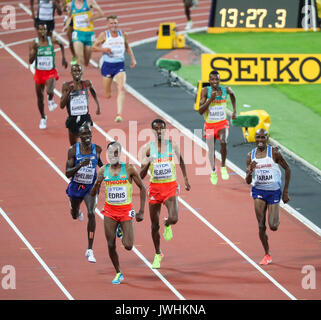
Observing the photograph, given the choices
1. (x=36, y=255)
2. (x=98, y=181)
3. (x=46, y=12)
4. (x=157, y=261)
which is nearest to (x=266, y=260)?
(x=157, y=261)

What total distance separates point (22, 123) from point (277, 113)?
587 cm

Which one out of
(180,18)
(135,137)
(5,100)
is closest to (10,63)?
(5,100)

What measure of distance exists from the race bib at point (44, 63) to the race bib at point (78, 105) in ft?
9.27

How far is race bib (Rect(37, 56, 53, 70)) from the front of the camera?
20.7 m

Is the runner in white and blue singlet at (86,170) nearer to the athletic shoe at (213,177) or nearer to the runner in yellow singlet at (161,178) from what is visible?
the runner in yellow singlet at (161,178)

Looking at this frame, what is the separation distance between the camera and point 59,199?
17.7 metres

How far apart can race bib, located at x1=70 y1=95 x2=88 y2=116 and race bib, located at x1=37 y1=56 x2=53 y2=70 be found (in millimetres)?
2825

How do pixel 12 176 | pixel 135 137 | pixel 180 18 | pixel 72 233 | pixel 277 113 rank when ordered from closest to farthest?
pixel 72 233
pixel 12 176
pixel 135 137
pixel 277 113
pixel 180 18

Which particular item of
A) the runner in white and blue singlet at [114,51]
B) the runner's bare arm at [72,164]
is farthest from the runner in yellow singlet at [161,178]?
the runner in white and blue singlet at [114,51]

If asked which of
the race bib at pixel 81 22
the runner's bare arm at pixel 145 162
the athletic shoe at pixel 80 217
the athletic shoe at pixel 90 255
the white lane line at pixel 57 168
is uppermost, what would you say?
the runner's bare arm at pixel 145 162

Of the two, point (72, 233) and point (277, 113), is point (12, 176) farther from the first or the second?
point (277, 113)

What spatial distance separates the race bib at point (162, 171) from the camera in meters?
14.4

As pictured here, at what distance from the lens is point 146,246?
15.7 m

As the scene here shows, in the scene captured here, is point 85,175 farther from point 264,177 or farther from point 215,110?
point 215,110
